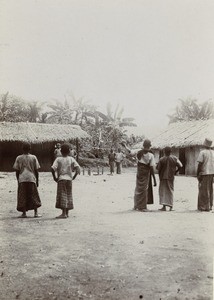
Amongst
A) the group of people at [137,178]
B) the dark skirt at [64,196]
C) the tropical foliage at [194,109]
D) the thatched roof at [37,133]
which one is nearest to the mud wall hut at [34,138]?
the thatched roof at [37,133]

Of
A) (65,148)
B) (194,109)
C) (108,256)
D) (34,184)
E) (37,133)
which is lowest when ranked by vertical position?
(108,256)

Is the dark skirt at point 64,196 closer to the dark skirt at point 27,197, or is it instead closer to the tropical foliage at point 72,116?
the dark skirt at point 27,197

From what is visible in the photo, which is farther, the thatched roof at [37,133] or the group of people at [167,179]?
the thatched roof at [37,133]

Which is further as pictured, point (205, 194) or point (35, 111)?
point (35, 111)

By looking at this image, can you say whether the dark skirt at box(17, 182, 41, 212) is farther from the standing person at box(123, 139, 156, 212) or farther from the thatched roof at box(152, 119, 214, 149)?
the thatched roof at box(152, 119, 214, 149)

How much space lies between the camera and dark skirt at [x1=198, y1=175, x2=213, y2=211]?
24.4 feet

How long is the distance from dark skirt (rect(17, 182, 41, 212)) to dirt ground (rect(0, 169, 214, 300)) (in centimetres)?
17

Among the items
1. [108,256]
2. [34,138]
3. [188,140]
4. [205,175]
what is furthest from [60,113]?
[108,256]

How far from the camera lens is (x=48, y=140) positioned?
20141mm

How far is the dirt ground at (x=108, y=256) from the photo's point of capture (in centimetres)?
355

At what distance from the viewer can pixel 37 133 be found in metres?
20.5

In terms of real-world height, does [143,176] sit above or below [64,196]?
above

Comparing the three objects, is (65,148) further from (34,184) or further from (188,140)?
(188,140)

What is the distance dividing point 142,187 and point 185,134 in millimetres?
12356
